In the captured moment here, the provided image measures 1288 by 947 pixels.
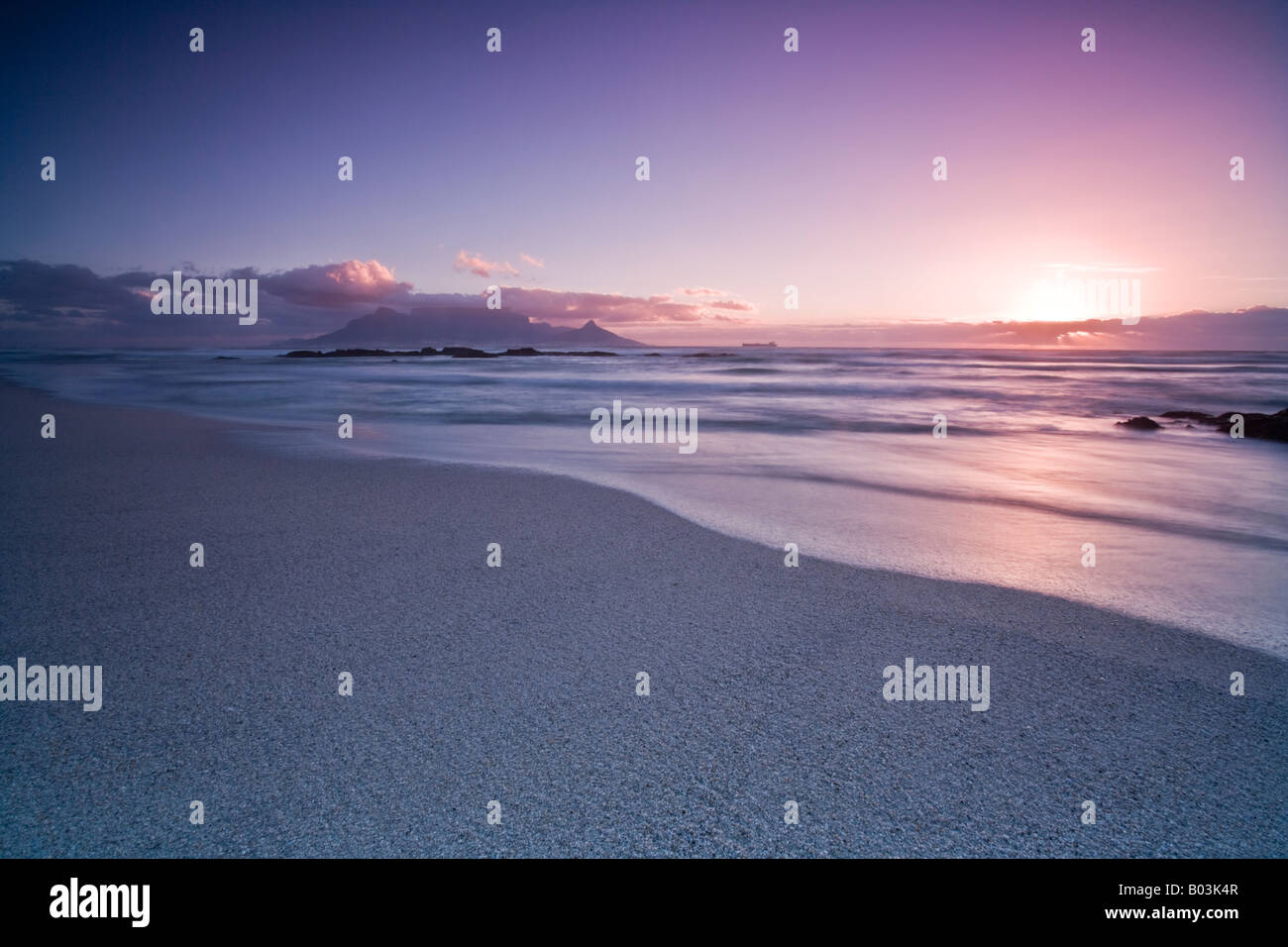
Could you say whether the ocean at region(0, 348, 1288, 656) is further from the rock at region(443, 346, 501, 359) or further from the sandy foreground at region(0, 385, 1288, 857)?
the rock at region(443, 346, 501, 359)

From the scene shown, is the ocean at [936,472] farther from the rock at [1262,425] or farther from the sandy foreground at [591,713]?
the sandy foreground at [591,713]

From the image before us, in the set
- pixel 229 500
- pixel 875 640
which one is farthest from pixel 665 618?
pixel 229 500

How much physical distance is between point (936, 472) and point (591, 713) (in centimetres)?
801

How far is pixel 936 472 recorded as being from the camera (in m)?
9.54

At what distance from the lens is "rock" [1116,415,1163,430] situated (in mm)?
15505

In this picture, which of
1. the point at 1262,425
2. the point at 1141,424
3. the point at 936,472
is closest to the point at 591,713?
the point at 936,472

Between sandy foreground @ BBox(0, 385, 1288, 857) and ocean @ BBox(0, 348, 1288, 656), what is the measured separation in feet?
2.57

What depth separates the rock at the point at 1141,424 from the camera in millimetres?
15505

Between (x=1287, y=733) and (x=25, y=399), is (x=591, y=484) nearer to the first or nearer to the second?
(x=1287, y=733)

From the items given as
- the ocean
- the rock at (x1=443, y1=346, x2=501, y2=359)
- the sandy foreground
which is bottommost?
the sandy foreground

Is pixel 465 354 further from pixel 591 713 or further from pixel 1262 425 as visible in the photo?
pixel 591 713

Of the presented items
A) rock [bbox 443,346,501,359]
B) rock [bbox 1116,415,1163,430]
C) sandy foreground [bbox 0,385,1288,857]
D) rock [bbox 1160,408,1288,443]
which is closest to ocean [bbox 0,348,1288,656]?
rock [bbox 1116,415,1163,430]

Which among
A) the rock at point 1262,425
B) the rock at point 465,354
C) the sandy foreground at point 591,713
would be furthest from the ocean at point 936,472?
the rock at point 465,354

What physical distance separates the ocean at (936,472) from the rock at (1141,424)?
0.30 metres
